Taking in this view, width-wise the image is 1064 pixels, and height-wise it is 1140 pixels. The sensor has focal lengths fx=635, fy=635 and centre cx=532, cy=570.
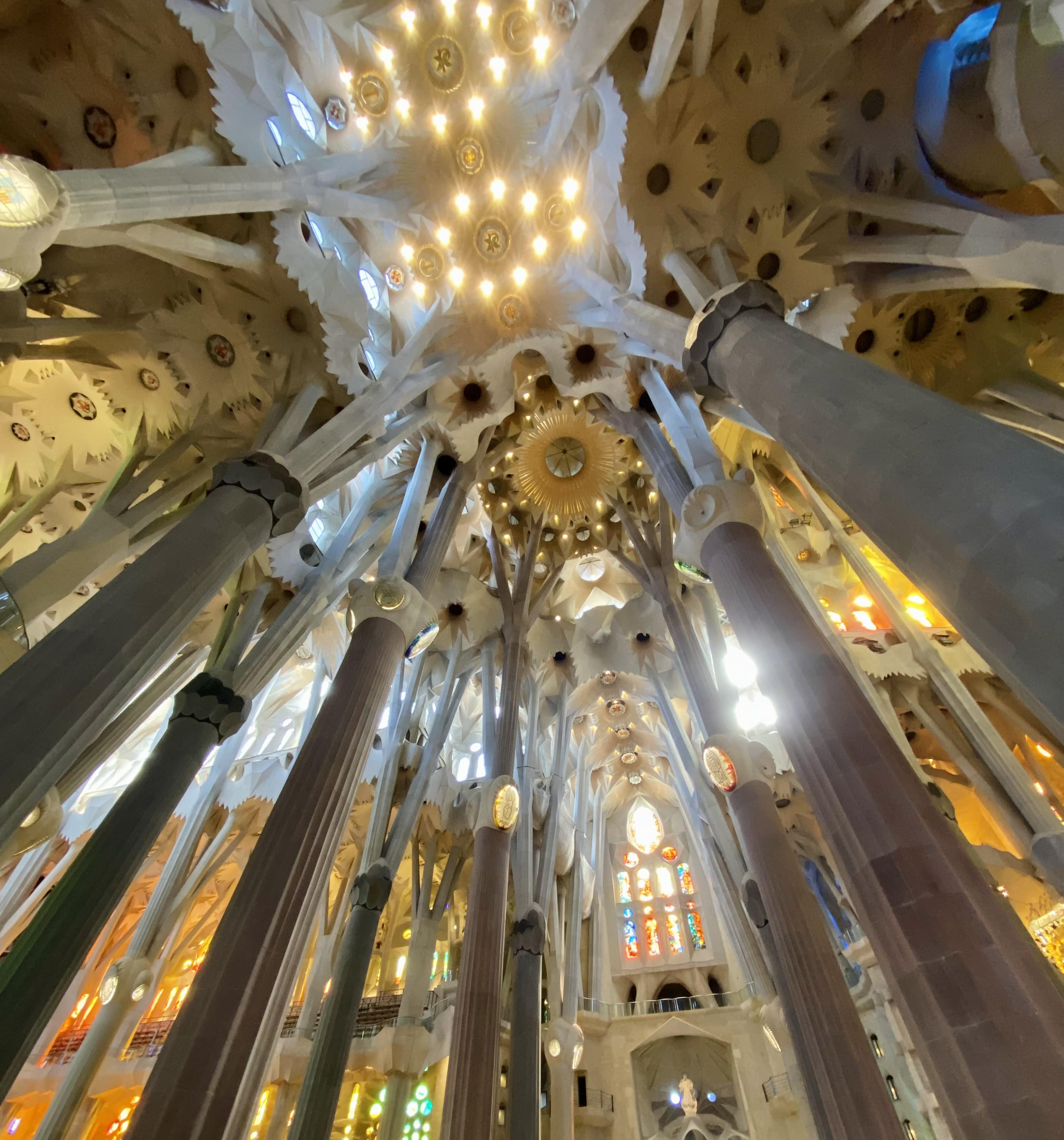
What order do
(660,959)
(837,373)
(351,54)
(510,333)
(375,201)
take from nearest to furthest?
1. (837,373)
2. (375,201)
3. (351,54)
4. (510,333)
5. (660,959)

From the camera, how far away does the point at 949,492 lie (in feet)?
9.05

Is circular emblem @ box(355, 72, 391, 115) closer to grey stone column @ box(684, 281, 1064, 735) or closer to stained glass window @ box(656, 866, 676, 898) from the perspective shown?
grey stone column @ box(684, 281, 1064, 735)

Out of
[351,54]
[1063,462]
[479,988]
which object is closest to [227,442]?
[351,54]

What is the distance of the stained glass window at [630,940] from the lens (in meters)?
18.5

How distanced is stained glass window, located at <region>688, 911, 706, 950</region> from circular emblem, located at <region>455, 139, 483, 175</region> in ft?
64.8

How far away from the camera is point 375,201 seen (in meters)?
8.71

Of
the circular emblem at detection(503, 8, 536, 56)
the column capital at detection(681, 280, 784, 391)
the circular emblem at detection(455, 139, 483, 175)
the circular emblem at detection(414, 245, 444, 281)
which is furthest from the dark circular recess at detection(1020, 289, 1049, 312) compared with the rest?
the circular emblem at detection(414, 245, 444, 281)

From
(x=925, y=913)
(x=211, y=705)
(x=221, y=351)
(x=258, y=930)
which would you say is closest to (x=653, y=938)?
(x=211, y=705)

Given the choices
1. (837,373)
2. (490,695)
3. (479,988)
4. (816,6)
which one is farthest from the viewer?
(490,695)

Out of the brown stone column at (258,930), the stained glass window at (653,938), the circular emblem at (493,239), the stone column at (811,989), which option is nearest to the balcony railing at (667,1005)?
the stained glass window at (653,938)

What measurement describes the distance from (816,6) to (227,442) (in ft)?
29.6

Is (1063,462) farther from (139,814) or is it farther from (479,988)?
(139,814)

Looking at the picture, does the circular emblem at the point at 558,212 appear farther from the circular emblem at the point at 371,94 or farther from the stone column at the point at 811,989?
the stone column at the point at 811,989

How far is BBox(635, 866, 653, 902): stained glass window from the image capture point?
19953 mm
